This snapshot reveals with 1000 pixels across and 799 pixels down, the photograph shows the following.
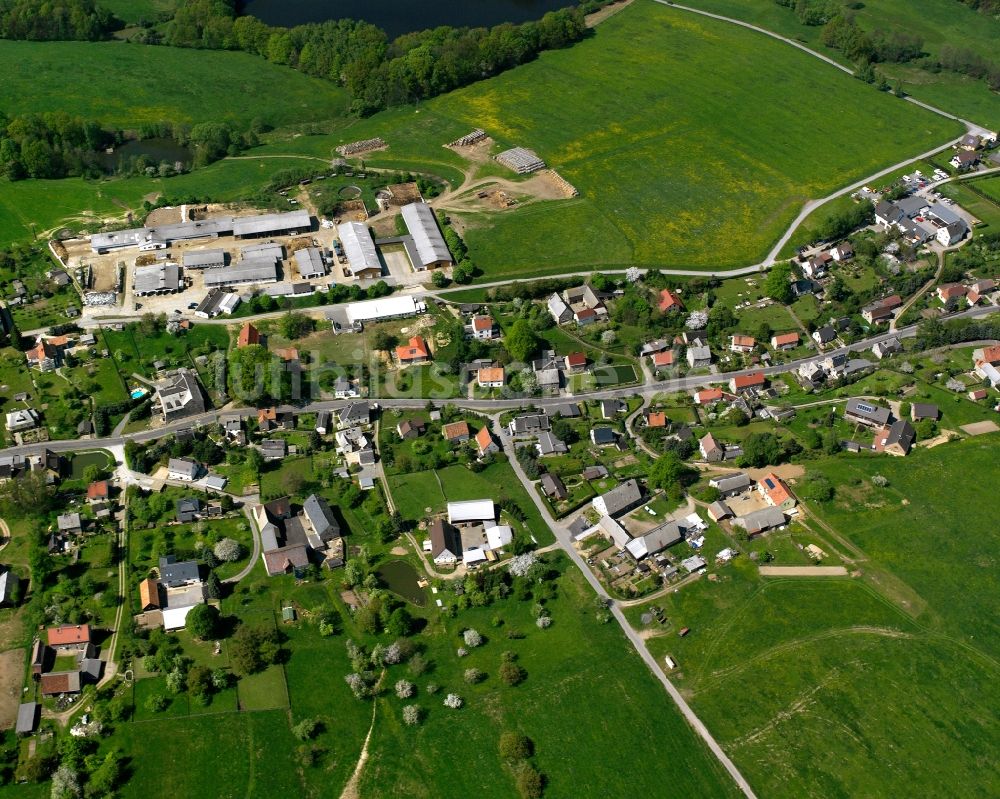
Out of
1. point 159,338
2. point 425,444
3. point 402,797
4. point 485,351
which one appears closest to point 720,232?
point 485,351

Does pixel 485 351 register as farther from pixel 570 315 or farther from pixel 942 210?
pixel 942 210

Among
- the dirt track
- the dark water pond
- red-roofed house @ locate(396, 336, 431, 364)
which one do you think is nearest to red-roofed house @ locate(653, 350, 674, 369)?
red-roofed house @ locate(396, 336, 431, 364)

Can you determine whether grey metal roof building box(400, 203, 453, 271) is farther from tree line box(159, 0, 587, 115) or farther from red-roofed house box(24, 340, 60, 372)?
red-roofed house box(24, 340, 60, 372)

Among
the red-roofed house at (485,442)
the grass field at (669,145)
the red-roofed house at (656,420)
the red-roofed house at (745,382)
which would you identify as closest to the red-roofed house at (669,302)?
the grass field at (669,145)

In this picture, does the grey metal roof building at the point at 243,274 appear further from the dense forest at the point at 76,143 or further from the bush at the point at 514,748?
the bush at the point at 514,748

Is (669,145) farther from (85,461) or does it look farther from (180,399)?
(85,461)

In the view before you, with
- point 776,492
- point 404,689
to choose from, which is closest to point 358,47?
point 776,492

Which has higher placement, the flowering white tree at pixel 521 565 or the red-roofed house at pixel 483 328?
the red-roofed house at pixel 483 328
